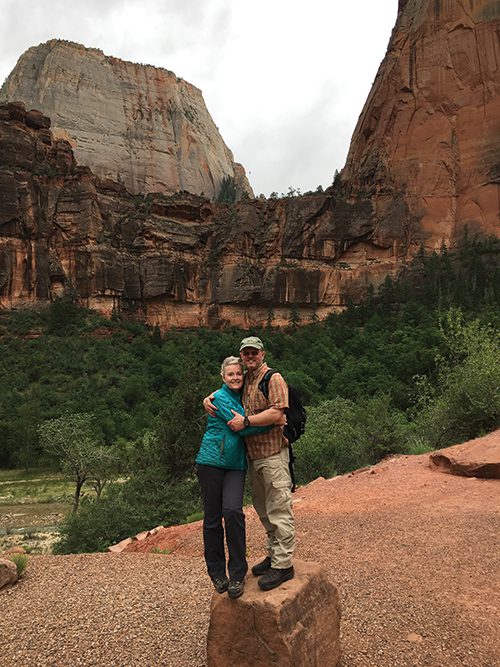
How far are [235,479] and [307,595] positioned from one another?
842 mm

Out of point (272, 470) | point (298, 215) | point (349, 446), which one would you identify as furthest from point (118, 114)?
point (272, 470)

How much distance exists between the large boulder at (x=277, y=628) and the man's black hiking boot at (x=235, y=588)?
37 mm

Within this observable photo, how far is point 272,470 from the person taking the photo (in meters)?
3.05

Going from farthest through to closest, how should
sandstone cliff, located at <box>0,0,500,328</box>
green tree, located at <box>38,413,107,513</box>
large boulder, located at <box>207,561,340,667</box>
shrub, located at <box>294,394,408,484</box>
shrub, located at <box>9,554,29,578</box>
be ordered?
sandstone cliff, located at <box>0,0,500,328</box>, green tree, located at <box>38,413,107,513</box>, shrub, located at <box>294,394,408,484</box>, shrub, located at <box>9,554,29,578</box>, large boulder, located at <box>207,561,340,667</box>

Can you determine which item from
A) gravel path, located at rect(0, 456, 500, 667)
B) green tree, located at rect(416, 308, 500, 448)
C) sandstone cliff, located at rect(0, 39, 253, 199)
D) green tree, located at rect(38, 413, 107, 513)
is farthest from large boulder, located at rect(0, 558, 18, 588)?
sandstone cliff, located at rect(0, 39, 253, 199)

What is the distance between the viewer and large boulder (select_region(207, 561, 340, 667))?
2703 millimetres

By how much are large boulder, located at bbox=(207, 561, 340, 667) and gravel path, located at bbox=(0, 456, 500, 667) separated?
303mm

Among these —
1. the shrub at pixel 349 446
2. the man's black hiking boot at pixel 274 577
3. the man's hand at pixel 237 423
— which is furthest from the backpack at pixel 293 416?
the shrub at pixel 349 446

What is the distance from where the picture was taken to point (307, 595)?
2.94 metres

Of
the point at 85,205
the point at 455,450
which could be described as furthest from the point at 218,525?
the point at 85,205

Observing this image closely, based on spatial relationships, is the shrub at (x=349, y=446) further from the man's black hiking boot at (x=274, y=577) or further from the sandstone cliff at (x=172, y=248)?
the sandstone cliff at (x=172, y=248)

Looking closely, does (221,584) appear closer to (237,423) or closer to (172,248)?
(237,423)

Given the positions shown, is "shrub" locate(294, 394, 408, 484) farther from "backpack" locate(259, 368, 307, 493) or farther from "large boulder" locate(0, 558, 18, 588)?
"backpack" locate(259, 368, 307, 493)

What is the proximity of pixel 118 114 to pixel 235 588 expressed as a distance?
298 ft
